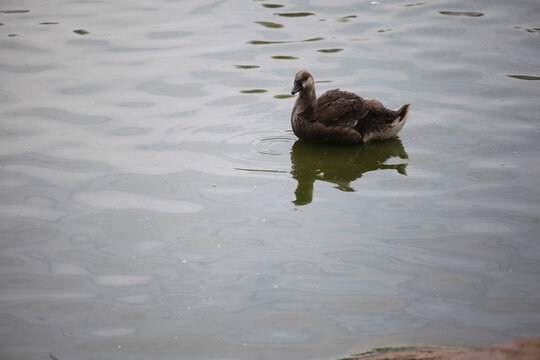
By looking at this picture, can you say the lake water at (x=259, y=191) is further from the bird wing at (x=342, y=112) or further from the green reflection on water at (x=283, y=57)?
the bird wing at (x=342, y=112)

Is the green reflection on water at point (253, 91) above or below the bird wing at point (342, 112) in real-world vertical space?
below

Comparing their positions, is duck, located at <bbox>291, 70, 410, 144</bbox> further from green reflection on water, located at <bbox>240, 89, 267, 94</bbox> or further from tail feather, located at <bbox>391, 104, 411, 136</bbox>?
green reflection on water, located at <bbox>240, 89, 267, 94</bbox>

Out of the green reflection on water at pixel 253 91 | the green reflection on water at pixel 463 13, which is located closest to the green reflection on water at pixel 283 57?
the green reflection on water at pixel 253 91

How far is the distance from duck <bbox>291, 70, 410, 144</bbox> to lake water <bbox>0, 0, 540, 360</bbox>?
202mm

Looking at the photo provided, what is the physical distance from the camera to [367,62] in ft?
38.9

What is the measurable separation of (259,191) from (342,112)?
1.89 meters

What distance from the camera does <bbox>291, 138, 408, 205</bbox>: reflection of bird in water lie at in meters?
8.28

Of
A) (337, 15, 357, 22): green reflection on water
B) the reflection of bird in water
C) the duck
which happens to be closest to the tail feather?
the duck

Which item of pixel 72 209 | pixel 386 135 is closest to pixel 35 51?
pixel 72 209

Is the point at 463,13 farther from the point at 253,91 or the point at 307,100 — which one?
the point at 307,100

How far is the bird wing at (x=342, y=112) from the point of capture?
9.22 meters

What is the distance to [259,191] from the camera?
802 cm

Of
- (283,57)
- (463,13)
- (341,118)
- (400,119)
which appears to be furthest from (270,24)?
(400,119)

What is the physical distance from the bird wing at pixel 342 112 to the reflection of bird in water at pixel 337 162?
13.9 inches
